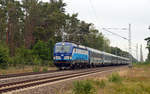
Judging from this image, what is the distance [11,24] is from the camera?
48688mm

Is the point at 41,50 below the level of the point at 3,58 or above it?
above

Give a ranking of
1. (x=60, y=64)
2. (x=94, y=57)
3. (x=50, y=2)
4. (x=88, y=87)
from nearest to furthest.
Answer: (x=88, y=87)
(x=60, y=64)
(x=94, y=57)
(x=50, y=2)

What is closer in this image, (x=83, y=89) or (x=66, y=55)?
(x=83, y=89)

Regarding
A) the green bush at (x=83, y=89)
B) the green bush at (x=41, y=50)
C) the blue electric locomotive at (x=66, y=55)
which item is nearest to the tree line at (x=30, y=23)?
the green bush at (x=41, y=50)

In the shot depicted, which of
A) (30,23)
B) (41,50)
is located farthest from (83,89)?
(30,23)

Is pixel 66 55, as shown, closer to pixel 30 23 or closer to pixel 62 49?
pixel 62 49

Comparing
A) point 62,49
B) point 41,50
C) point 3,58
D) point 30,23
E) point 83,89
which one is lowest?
point 83,89

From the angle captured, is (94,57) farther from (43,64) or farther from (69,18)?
(69,18)

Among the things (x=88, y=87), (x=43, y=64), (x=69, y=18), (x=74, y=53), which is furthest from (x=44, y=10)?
(x=88, y=87)

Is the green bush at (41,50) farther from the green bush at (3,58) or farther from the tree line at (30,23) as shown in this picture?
the green bush at (3,58)

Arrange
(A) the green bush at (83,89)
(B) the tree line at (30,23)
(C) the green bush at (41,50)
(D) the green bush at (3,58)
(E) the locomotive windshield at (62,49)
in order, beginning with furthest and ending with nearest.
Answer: (B) the tree line at (30,23), (C) the green bush at (41,50), (E) the locomotive windshield at (62,49), (D) the green bush at (3,58), (A) the green bush at (83,89)

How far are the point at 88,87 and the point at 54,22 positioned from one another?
4075 cm

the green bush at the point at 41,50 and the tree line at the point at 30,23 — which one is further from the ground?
the tree line at the point at 30,23

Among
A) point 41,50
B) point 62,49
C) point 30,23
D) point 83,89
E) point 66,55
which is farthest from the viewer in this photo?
point 30,23
